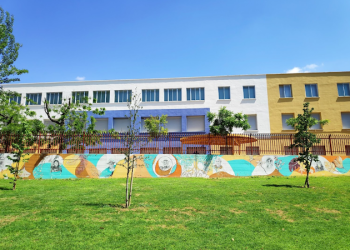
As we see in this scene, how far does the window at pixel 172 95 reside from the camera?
33062 mm

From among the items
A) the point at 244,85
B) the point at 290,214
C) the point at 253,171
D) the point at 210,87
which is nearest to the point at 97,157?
the point at 253,171

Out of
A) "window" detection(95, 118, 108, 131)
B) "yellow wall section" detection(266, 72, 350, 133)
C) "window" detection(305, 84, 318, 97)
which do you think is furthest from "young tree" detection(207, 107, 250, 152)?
"window" detection(95, 118, 108, 131)

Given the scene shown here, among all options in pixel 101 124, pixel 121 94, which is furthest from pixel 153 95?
pixel 101 124

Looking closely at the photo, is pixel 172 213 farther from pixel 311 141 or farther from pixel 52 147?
pixel 52 147

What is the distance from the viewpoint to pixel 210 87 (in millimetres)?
32750

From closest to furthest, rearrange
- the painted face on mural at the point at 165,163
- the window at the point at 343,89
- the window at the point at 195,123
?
the painted face on mural at the point at 165,163, the window at the point at 343,89, the window at the point at 195,123

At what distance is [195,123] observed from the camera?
3200cm

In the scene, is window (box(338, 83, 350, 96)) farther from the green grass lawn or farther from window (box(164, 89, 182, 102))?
the green grass lawn

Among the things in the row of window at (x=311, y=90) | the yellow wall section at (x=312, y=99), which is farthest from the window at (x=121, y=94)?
the row of window at (x=311, y=90)

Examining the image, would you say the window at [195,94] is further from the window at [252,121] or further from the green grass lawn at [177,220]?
the green grass lawn at [177,220]

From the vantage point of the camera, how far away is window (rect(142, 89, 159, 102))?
33.3m

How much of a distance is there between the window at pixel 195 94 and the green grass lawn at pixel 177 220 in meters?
23.1

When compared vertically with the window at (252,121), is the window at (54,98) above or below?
above

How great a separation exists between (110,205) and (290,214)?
5.56m
